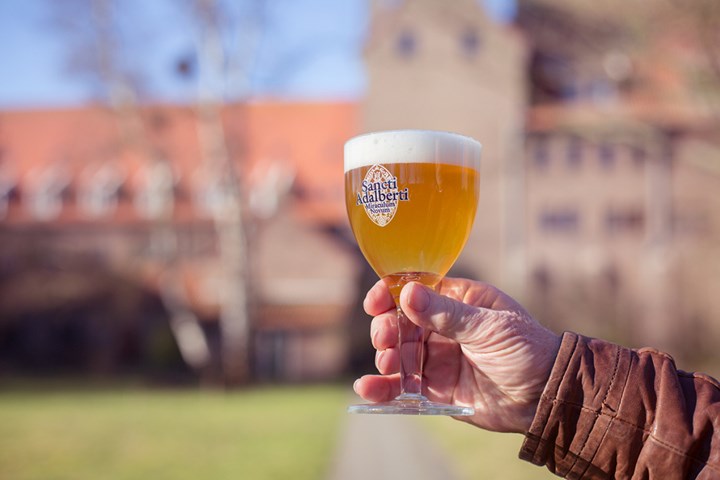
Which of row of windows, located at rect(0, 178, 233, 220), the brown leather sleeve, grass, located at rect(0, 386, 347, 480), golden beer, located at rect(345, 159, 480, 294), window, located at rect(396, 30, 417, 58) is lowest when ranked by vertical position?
grass, located at rect(0, 386, 347, 480)

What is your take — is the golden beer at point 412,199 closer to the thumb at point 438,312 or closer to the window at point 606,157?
the thumb at point 438,312

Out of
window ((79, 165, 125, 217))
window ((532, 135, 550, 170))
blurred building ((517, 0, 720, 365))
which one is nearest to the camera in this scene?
blurred building ((517, 0, 720, 365))

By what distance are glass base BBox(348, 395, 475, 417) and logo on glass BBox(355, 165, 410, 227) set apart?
357 millimetres

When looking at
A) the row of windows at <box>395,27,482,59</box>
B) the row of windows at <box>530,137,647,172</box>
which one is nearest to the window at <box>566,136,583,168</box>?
the row of windows at <box>530,137,647,172</box>

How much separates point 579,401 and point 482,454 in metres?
9.45

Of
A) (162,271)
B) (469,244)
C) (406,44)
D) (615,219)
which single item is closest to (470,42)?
(406,44)

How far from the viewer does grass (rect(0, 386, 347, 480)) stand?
38.4 feet

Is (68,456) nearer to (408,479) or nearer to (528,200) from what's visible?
(408,479)

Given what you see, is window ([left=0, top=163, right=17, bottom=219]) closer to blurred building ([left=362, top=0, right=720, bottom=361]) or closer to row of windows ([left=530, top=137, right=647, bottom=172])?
blurred building ([left=362, top=0, right=720, bottom=361])

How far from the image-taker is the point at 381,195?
5.74ft

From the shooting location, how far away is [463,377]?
2076mm

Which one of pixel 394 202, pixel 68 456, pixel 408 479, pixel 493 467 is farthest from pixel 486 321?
pixel 68 456

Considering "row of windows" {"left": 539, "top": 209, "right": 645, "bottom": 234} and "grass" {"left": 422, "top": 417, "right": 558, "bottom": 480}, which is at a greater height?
"row of windows" {"left": 539, "top": 209, "right": 645, "bottom": 234}

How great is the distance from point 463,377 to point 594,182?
30532mm
